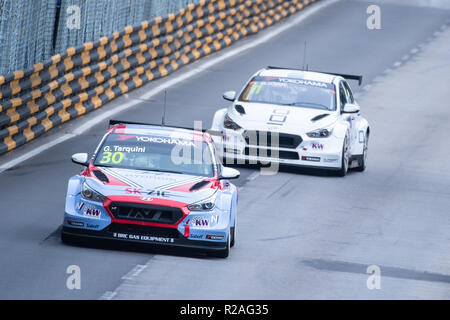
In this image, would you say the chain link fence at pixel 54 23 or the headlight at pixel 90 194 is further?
the chain link fence at pixel 54 23

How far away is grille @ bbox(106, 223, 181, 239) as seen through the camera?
1346 cm

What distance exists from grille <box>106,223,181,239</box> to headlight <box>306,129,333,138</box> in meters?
6.85

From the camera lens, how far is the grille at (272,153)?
19.9 m

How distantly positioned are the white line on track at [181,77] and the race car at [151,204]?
17.1 feet

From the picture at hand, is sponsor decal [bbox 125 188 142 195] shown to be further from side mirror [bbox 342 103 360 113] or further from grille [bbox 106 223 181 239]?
side mirror [bbox 342 103 360 113]

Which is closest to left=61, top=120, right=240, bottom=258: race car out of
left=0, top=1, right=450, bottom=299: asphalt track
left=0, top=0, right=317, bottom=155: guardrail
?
left=0, top=1, right=450, bottom=299: asphalt track

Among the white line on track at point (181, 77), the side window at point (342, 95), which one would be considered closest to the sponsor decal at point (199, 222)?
the white line on track at point (181, 77)

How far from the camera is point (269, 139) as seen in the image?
1988cm

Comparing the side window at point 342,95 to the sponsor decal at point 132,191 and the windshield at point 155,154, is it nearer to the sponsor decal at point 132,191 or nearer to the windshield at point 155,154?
the windshield at point 155,154

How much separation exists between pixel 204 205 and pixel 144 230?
0.76m

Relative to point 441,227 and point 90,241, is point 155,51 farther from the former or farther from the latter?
point 90,241

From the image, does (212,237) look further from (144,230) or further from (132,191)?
(132,191)

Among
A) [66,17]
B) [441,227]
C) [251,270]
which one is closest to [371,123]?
[66,17]
